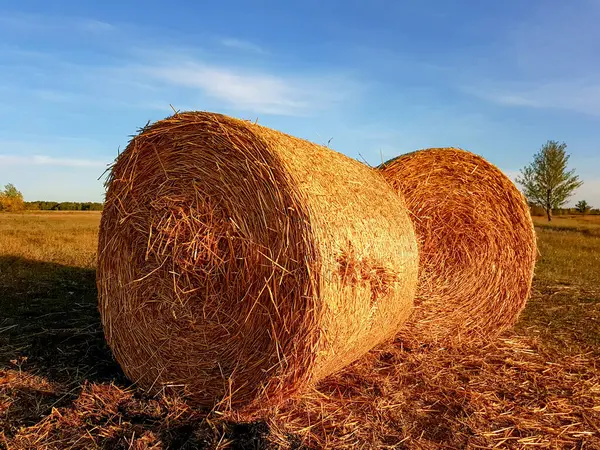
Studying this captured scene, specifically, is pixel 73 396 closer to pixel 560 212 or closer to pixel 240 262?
pixel 240 262

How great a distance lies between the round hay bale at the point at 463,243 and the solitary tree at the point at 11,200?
4641cm

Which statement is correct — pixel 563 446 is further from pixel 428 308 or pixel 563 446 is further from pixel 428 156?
pixel 428 156

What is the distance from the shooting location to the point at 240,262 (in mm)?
3750

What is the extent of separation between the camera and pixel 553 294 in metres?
8.64

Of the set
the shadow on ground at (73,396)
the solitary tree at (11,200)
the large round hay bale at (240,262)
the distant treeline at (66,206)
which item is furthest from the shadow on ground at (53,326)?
the distant treeline at (66,206)

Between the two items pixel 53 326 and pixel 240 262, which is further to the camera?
pixel 53 326

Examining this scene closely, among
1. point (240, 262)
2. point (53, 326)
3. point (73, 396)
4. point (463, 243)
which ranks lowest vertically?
point (73, 396)

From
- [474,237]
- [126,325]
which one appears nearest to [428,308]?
[474,237]

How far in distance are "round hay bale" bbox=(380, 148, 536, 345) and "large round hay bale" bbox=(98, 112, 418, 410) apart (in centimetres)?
100

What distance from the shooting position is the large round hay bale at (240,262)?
3559 mm

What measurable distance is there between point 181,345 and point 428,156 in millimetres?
3335

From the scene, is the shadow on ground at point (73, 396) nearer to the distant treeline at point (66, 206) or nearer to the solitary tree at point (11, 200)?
the solitary tree at point (11, 200)

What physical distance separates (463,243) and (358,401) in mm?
2455

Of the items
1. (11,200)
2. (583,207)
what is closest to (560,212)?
(583,207)
